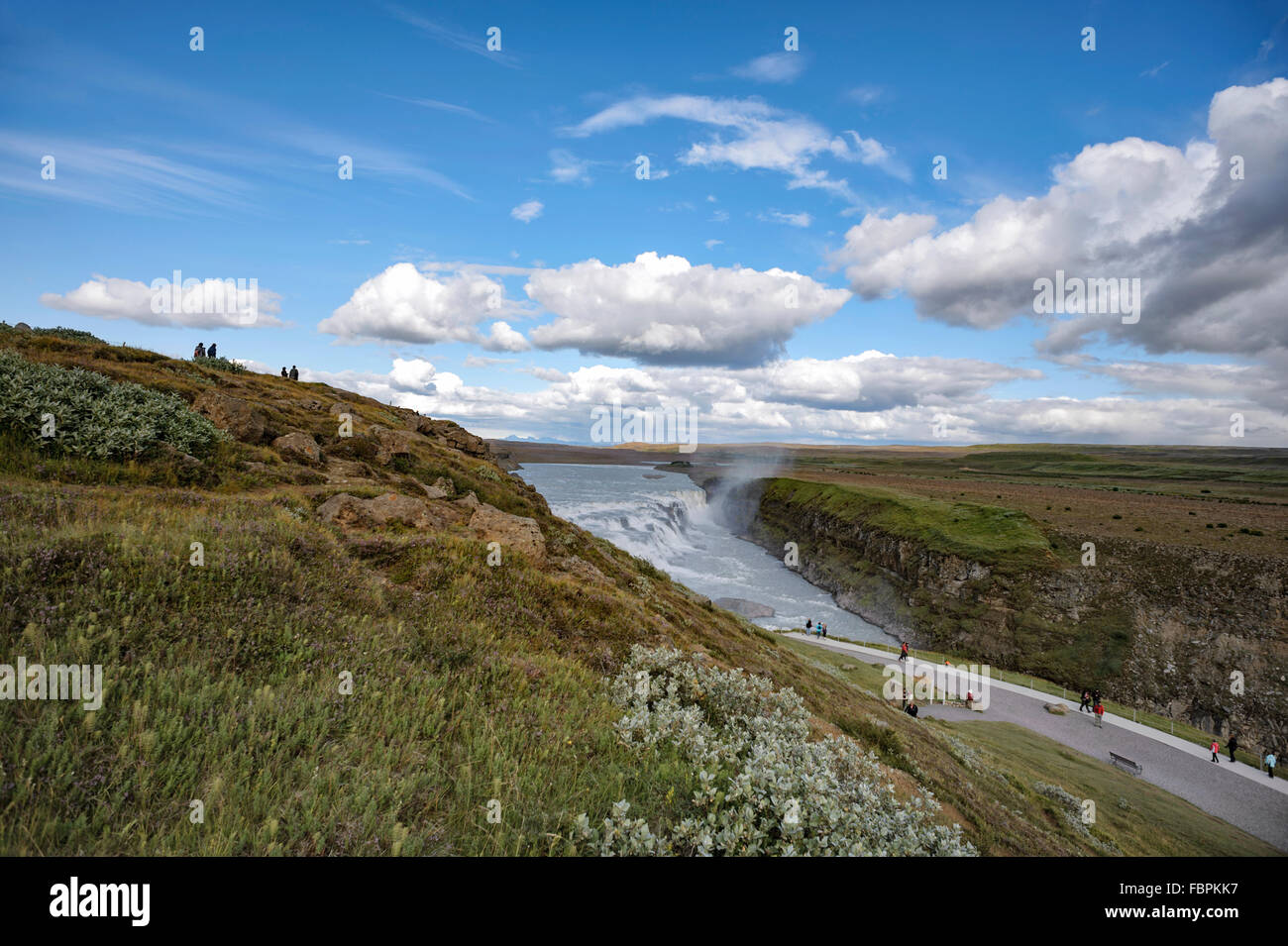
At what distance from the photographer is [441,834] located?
3.65 metres

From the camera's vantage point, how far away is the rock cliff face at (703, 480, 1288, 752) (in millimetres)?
35750

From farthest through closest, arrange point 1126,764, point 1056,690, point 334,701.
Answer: point 1056,690, point 1126,764, point 334,701

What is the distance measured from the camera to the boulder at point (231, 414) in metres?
14.3

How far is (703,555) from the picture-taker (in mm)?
77500

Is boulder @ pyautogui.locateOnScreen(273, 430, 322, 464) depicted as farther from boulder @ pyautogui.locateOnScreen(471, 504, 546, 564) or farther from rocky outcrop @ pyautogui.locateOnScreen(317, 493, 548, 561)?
boulder @ pyautogui.locateOnScreen(471, 504, 546, 564)

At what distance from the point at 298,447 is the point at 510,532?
823cm

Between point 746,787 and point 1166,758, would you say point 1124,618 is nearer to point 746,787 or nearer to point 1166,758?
point 1166,758

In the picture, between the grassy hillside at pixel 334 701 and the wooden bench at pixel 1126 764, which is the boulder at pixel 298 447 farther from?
the wooden bench at pixel 1126 764

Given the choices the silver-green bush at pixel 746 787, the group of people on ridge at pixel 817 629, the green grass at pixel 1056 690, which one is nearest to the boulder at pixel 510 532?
the silver-green bush at pixel 746 787

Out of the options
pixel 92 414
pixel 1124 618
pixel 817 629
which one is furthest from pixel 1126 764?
pixel 92 414
